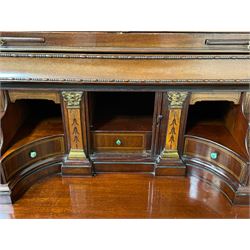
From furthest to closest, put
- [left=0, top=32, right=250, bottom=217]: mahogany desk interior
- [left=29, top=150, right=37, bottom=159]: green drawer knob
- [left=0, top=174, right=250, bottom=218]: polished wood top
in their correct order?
[left=29, top=150, right=37, bottom=159]: green drawer knob → [left=0, top=174, right=250, bottom=218]: polished wood top → [left=0, top=32, right=250, bottom=217]: mahogany desk interior

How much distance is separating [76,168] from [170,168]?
Result: 0.59 m

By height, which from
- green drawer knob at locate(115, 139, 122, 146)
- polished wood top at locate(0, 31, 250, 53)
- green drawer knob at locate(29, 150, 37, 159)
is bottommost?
green drawer knob at locate(29, 150, 37, 159)

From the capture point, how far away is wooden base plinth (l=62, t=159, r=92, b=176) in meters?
1.64

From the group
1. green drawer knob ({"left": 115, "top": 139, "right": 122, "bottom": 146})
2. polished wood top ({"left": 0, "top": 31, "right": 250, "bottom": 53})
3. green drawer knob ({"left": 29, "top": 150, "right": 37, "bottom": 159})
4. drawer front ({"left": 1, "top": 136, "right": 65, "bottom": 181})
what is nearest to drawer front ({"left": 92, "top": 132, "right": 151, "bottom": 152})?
green drawer knob ({"left": 115, "top": 139, "right": 122, "bottom": 146})

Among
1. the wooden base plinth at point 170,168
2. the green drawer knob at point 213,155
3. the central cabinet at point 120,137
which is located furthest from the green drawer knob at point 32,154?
the green drawer knob at point 213,155

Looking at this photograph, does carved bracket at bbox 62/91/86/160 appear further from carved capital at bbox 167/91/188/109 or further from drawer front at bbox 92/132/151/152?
carved capital at bbox 167/91/188/109

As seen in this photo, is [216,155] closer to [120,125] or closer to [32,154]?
[120,125]

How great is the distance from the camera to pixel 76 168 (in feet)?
5.43

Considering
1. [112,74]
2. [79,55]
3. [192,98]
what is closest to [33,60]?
[79,55]

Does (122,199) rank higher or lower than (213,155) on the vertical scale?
lower

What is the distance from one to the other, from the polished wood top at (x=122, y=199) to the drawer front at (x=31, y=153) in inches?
6.2

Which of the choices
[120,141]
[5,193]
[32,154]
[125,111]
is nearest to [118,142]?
[120,141]

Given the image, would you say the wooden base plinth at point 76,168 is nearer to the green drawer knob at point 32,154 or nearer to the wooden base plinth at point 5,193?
the green drawer knob at point 32,154

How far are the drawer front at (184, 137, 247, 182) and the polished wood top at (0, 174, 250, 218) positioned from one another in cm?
15
